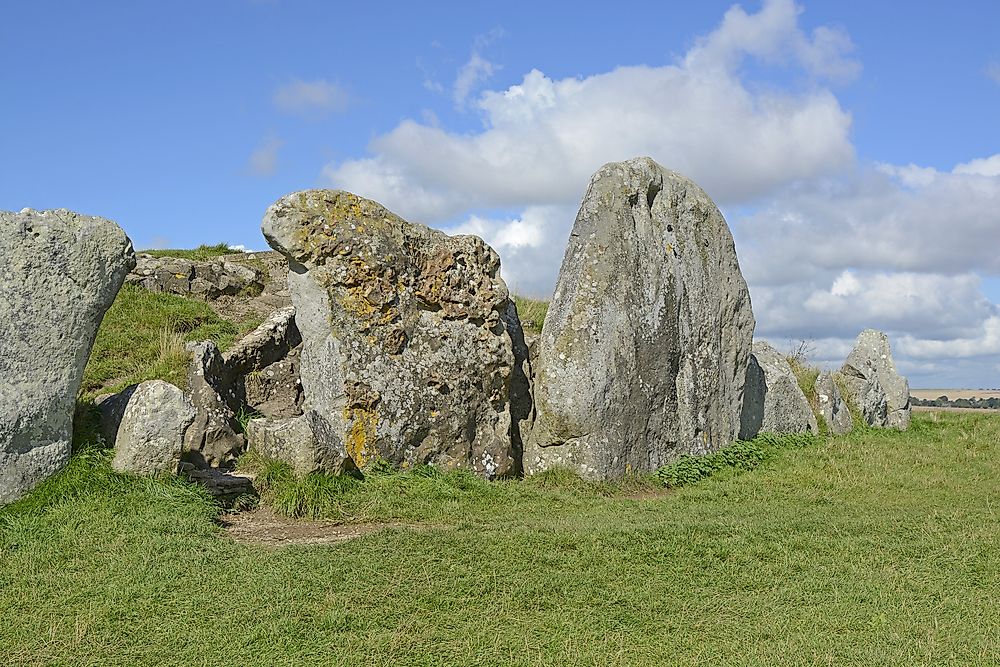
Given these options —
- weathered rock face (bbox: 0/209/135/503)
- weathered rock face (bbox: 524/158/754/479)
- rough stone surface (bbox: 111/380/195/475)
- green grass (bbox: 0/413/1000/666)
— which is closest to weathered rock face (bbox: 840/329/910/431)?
weathered rock face (bbox: 524/158/754/479)

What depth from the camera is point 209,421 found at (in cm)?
1216

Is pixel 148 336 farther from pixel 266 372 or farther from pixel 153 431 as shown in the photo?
pixel 153 431

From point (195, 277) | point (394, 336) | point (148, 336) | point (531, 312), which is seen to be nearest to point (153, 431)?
point (394, 336)

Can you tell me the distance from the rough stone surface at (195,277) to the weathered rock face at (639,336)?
8.53 metres

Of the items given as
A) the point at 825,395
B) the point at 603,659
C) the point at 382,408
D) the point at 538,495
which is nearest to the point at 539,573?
Result: the point at 603,659

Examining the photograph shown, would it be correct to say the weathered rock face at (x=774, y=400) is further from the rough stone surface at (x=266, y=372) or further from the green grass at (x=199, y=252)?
the green grass at (x=199, y=252)

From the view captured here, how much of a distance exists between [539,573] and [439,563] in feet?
2.91

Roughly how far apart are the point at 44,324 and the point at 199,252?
41.4 ft

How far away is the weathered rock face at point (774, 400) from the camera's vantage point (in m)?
16.1

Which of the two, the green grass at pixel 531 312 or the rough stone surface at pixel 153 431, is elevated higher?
the green grass at pixel 531 312

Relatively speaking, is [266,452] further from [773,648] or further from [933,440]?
[933,440]

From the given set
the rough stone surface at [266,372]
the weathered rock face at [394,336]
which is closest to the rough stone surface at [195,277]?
the rough stone surface at [266,372]

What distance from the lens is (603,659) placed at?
627cm

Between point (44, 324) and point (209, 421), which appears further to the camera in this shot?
point (209, 421)
